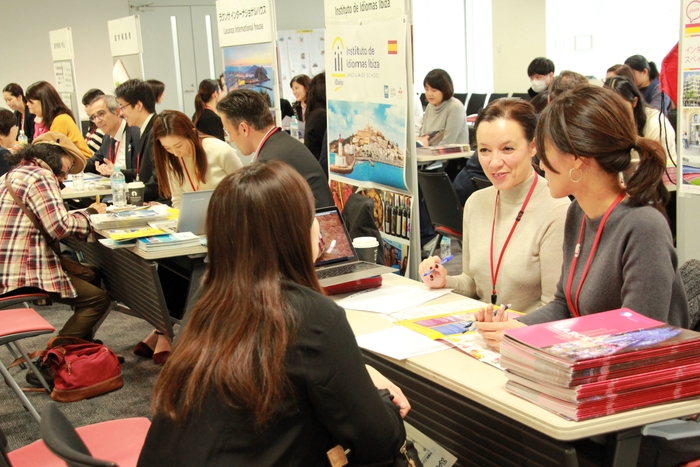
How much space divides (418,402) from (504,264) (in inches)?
24.5

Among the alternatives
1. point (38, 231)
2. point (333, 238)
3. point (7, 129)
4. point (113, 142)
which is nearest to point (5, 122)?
point (7, 129)

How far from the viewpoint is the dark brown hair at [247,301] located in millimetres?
1257

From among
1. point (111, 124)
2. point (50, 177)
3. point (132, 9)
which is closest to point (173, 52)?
point (132, 9)

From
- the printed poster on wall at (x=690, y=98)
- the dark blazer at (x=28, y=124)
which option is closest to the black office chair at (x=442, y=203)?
the printed poster on wall at (x=690, y=98)

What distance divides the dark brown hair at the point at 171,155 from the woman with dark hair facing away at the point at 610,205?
8.57 feet


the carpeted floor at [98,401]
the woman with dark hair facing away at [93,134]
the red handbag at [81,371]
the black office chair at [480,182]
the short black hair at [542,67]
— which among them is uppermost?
the short black hair at [542,67]

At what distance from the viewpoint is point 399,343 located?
1.93 m

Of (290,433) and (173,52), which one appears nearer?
(290,433)

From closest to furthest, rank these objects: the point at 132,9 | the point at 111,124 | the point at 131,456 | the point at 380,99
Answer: the point at 131,456 → the point at 380,99 → the point at 111,124 → the point at 132,9

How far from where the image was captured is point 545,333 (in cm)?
154

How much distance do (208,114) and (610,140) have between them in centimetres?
494

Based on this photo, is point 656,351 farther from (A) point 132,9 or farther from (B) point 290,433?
(A) point 132,9

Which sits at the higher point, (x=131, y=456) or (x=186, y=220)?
(x=186, y=220)

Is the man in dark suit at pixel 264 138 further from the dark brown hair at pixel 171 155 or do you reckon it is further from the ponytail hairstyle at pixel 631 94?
the ponytail hairstyle at pixel 631 94
